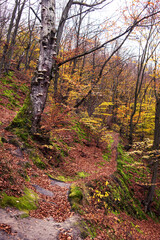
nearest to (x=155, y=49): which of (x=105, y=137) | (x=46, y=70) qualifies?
(x=105, y=137)

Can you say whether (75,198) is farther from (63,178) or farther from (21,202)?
(63,178)

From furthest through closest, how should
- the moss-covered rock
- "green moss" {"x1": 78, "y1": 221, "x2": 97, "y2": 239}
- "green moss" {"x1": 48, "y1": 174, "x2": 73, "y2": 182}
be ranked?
the moss-covered rock, "green moss" {"x1": 48, "y1": 174, "x2": 73, "y2": 182}, "green moss" {"x1": 78, "y1": 221, "x2": 97, "y2": 239}

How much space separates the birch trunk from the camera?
6.07 m

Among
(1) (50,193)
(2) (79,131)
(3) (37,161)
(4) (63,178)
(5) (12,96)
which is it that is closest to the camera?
(1) (50,193)

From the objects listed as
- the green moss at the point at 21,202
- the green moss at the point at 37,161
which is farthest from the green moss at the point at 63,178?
the green moss at the point at 21,202

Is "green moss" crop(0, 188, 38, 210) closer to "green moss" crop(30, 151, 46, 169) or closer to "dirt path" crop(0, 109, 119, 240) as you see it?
"dirt path" crop(0, 109, 119, 240)

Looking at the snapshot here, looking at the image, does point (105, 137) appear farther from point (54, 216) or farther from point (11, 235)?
point (11, 235)

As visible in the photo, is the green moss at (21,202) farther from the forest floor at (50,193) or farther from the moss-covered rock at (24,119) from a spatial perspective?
the moss-covered rock at (24,119)

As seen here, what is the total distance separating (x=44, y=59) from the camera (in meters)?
6.13

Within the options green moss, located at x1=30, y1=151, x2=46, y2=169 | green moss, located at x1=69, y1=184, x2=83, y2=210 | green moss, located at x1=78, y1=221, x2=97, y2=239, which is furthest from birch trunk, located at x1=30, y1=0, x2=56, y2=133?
green moss, located at x1=78, y1=221, x2=97, y2=239

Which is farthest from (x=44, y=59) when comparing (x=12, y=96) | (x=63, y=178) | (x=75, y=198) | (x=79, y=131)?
(x=12, y=96)

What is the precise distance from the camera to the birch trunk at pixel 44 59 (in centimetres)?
607

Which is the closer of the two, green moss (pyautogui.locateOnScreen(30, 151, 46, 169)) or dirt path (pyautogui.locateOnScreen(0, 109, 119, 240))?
dirt path (pyautogui.locateOnScreen(0, 109, 119, 240))

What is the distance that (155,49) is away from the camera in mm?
14211
